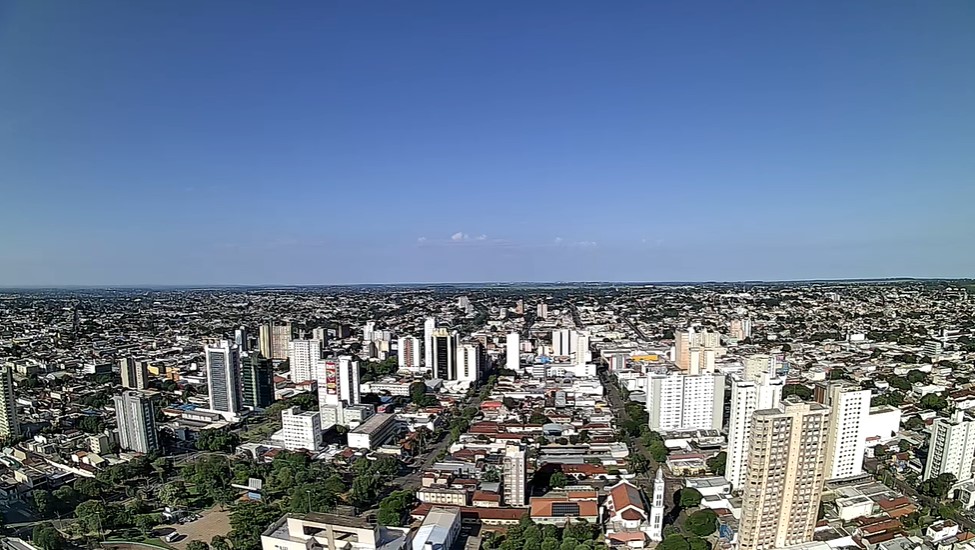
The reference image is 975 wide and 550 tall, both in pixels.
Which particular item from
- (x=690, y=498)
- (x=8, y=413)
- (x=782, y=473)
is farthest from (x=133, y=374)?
(x=782, y=473)

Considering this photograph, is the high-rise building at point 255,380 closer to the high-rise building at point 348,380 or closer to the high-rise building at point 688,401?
the high-rise building at point 348,380

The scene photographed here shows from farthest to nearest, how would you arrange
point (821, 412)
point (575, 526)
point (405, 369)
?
point (405, 369), point (575, 526), point (821, 412)

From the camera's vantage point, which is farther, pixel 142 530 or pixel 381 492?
pixel 381 492

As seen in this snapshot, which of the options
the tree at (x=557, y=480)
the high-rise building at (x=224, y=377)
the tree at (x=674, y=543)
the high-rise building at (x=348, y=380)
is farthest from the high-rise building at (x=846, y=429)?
the high-rise building at (x=224, y=377)

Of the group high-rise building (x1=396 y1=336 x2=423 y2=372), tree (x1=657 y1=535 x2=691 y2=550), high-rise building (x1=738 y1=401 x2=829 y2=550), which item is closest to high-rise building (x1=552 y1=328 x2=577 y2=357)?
high-rise building (x1=396 y1=336 x2=423 y2=372)

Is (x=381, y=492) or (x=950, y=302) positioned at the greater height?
(x=950, y=302)

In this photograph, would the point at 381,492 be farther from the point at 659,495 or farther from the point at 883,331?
the point at 883,331

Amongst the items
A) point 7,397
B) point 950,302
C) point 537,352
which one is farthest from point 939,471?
point 950,302

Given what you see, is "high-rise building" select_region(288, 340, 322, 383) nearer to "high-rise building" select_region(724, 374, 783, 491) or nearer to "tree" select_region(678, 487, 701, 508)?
"tree" select_region(678, 487, 701, 508)
